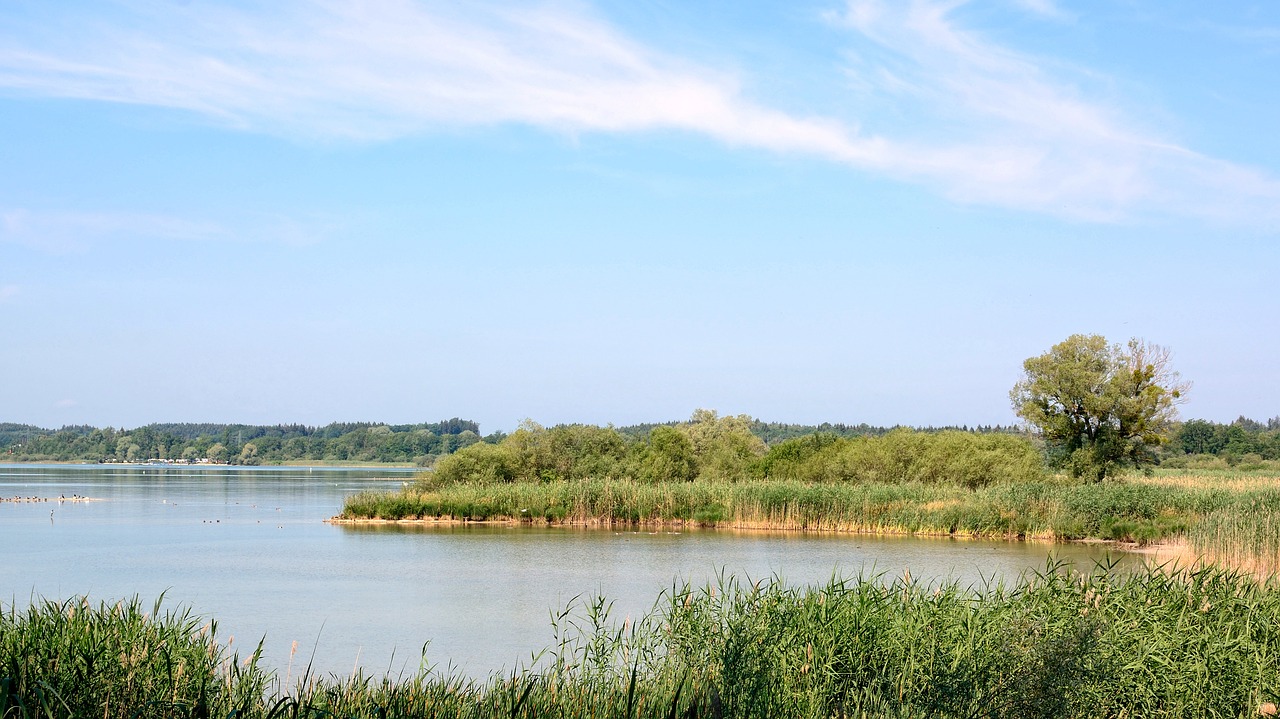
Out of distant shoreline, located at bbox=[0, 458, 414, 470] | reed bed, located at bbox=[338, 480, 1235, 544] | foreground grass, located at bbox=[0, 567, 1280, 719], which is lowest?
distant shoreline, located at bbox=[0, 458, 414, 470]

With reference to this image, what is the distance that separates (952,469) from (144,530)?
97.0ft

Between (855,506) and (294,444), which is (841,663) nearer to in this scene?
(855,506)

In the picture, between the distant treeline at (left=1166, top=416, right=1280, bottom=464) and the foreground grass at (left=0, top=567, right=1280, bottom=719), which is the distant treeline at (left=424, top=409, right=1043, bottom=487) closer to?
the foreground grass at (left=0, top=567, right=1280, bottom=719)

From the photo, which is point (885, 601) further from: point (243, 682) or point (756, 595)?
point (243, 682)

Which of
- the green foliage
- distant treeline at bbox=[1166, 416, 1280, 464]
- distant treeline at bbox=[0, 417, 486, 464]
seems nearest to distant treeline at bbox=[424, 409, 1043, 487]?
the green foliage

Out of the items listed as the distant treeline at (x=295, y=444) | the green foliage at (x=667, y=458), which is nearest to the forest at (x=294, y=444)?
the distant treeline at (x=295, y=444)

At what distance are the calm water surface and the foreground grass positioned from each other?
1.27m

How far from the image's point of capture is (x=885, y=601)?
33.1 ft

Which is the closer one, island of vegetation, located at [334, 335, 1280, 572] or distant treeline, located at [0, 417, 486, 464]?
island of vegetation, located at [334, 335, 1280, 572]

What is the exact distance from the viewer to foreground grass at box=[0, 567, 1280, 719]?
6738mm

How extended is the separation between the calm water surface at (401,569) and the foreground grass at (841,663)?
50.1 inches

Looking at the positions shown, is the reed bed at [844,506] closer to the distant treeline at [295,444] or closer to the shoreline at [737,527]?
the shoreline at [737,527]

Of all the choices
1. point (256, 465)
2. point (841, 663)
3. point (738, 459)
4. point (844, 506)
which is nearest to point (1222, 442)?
point (738, 459)

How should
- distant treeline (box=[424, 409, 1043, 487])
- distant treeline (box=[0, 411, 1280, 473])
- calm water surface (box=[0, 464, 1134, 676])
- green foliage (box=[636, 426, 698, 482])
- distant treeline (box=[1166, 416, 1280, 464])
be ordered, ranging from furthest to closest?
distant treeline (box=[0, 411, 1280, 473]) < distant treeline (box=[1166, 416, 1280, 464]) < green foliage (box=[636, 426, 698, 482]) < distant treeline (box=[424, 409, 1043, 487]) < calm water surface (box=[0, 464, 1134, 676])
